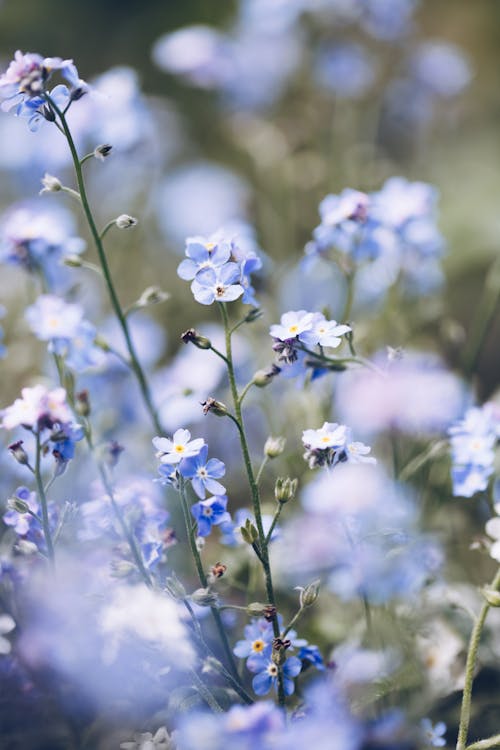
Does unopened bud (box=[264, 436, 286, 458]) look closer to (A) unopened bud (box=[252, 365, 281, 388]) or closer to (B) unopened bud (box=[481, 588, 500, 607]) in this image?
(A) unopened bud (box=[252, 365, 281, 388])

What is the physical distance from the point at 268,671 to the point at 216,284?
1.77ft

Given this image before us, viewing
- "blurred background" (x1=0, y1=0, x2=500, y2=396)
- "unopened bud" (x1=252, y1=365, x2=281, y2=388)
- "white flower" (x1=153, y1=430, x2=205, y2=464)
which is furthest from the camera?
"blurred background" (x1=0, y1=0, x2=500, y2=396)

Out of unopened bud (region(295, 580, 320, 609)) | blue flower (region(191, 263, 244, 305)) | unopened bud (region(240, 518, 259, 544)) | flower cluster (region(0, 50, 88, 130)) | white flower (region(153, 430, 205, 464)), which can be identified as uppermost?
flower cluster (region(0, 50, 88, 130))

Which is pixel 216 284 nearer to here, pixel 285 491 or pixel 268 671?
pixel 285 491

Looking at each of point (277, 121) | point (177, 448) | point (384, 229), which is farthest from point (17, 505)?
point (277, 121)

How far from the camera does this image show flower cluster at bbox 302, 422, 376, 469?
1154 mm

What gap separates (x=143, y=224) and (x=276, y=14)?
0.74 m

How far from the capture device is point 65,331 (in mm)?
1288

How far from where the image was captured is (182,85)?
3613 mm

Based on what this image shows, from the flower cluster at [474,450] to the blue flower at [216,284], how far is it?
0.44 m

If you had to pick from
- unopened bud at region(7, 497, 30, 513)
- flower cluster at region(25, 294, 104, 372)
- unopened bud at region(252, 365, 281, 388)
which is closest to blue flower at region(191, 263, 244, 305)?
unopened bud at region(252, 365, 281, 388)

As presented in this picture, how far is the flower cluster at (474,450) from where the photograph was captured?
1304 millimetres

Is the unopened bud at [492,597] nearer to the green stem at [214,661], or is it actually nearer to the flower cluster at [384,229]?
the green stem at [214,661]

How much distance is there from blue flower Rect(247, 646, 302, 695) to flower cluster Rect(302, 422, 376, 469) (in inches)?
10.7
